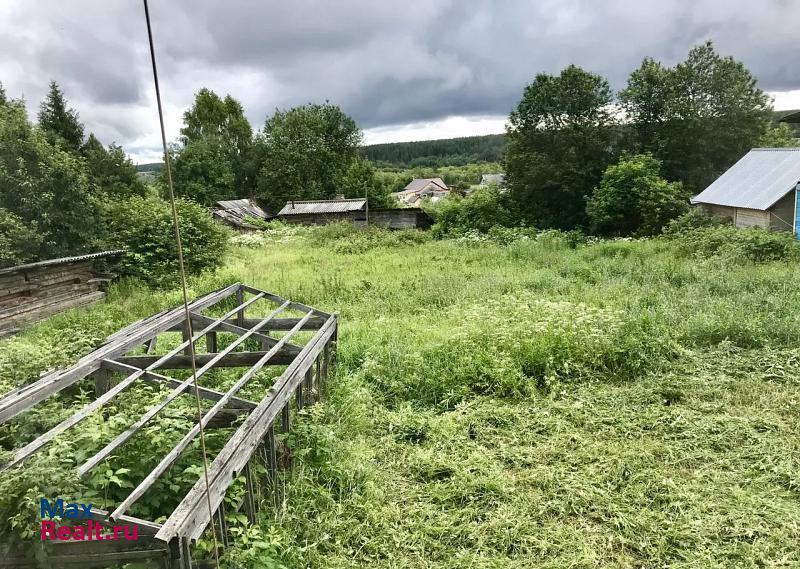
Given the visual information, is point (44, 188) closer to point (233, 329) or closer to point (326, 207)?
point (233, 329)

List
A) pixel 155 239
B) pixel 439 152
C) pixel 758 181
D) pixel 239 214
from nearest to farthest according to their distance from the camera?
pixel 155 239 → pixel 758 181 → pixel 239 214 → pixel 439 152

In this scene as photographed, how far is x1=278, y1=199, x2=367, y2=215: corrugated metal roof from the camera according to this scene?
29.6 metres

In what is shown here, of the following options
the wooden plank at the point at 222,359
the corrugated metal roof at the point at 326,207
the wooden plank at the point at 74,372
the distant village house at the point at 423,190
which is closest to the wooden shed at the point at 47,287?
the wooden plank at the point at 74,372

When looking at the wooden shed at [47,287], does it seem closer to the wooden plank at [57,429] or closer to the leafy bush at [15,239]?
the leafy bush at [15,239]

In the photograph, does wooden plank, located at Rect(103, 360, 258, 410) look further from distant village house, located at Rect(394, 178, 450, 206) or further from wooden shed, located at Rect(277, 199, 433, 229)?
distant village house, located at Rect(394, 178, 450, 206)

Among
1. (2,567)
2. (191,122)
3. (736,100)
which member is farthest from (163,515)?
(191,122)

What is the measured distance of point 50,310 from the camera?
398 inches

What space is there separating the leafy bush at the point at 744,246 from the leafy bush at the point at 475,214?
1017 centimetres

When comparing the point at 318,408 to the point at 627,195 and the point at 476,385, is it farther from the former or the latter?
the point at 627,195

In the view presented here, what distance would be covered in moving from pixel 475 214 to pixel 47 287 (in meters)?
18.2

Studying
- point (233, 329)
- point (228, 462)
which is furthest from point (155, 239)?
point (228, 462)

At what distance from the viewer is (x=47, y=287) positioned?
10109mm

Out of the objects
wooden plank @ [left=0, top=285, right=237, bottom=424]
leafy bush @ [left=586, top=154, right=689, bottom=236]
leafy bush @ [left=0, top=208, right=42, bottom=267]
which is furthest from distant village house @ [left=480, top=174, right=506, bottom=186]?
wooden plank @ [left=0, top=285, right=237, bottom=424]

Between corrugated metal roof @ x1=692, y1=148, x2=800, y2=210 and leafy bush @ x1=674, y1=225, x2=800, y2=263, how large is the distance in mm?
2811
